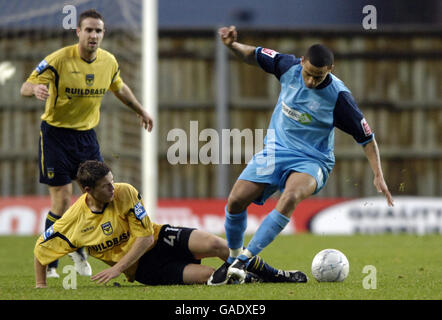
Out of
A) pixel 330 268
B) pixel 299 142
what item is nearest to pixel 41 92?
pixel 299 142

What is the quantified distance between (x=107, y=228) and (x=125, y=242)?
0.20m

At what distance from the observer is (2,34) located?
15406mm

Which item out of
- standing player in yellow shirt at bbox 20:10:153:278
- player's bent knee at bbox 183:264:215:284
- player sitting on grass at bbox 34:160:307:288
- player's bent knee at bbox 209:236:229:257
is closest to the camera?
player sitting on grass at bbox 34:160:307:288

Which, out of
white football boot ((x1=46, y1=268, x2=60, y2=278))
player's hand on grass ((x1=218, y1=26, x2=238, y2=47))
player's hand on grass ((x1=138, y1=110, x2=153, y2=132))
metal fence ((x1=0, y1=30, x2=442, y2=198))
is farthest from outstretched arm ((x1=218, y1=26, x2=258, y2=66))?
metal fence ((x1=0, y1=30, x2=442, y2=198))

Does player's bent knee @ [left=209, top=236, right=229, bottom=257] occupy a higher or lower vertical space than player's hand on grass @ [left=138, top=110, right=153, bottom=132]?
lower

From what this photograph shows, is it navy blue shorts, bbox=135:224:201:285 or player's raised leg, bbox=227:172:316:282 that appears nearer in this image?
player's raised leg, bbox=227:172:316:282

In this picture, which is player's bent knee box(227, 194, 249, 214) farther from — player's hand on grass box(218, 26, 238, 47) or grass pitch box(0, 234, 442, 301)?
player's hand on grass box(218, 26, 238, 47)

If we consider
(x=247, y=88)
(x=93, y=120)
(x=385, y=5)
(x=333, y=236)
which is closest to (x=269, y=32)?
(x=247, y=88)

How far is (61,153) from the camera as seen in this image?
7344 mm

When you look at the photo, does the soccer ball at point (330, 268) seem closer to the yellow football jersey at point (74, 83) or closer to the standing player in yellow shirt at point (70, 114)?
the standing player in yellow shirt at point (70, 114)

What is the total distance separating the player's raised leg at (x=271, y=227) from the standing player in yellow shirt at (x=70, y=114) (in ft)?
6.09

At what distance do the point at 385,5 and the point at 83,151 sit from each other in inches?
496

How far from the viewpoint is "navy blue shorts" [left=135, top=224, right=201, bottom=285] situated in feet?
20.0

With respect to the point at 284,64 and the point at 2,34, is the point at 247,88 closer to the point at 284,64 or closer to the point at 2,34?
the point at 2,34
